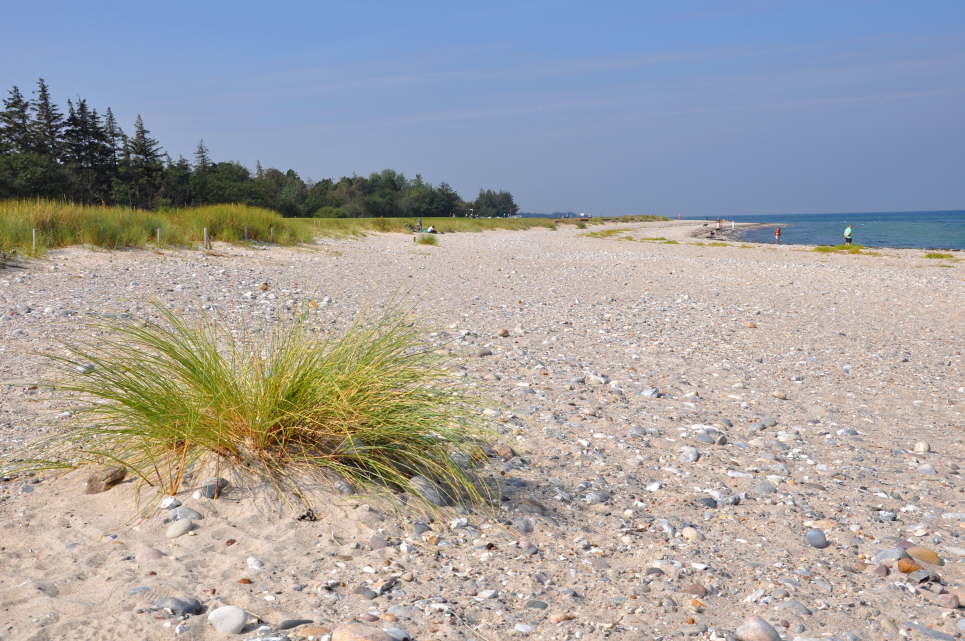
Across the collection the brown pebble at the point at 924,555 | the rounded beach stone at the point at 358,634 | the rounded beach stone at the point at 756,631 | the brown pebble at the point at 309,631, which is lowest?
the brown pebble at the point at 924,555

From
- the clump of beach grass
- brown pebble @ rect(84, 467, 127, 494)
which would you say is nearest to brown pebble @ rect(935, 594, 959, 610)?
the clump of beach grass

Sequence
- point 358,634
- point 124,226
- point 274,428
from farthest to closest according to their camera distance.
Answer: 1. point 124,226
2. point 274,428
3. point 358,634

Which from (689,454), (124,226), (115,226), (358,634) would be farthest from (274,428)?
(124,226)

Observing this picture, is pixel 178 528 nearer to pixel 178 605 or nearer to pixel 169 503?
pixel 169 503

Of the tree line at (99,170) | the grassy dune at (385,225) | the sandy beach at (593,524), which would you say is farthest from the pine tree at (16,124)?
the sandy beach at (593,524)

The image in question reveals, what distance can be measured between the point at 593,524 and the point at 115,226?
15.1m

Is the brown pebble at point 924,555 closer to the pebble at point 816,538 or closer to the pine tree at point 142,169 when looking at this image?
the pebble at point 816,538

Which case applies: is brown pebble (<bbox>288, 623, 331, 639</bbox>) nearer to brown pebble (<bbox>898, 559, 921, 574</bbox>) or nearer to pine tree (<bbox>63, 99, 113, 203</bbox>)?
brown pebble (<bbox>898, 559, 921, 574</bbox>)

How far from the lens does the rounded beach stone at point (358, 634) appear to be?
6.98 ft

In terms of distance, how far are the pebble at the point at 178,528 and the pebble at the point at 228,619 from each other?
0.67 metres

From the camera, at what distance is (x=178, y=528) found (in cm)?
283

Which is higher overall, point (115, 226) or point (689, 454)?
point (115, 226)

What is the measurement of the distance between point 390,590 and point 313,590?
29 cm

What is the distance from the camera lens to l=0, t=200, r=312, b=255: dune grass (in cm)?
1324
